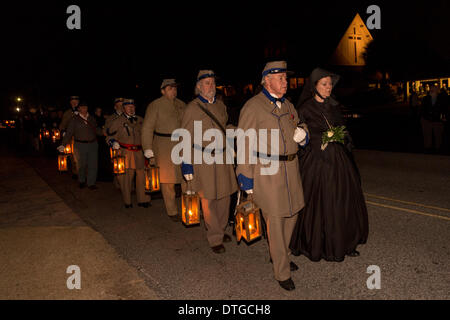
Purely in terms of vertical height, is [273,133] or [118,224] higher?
[273,133]

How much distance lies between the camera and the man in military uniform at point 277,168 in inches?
151

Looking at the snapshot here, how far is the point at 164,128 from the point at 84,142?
3.89 metres

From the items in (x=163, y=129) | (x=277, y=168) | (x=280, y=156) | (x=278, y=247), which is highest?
(x=163, y=129)

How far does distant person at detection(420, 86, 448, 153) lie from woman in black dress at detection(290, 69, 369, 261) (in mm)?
9308

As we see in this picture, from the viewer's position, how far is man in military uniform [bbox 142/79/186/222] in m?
6.19

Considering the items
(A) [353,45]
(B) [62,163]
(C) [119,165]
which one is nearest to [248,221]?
(C) [119,165]

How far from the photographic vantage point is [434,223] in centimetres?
564

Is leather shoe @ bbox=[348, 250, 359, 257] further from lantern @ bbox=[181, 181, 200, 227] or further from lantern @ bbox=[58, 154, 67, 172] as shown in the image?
lantern @ bbox=[58, 154, 67, 172]

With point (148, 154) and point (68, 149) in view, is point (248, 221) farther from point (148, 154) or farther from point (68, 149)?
point (68, 149)

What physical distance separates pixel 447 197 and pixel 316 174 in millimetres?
3914

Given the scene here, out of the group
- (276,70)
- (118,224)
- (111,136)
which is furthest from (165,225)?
(276,70)

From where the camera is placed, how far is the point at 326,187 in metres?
4.38
